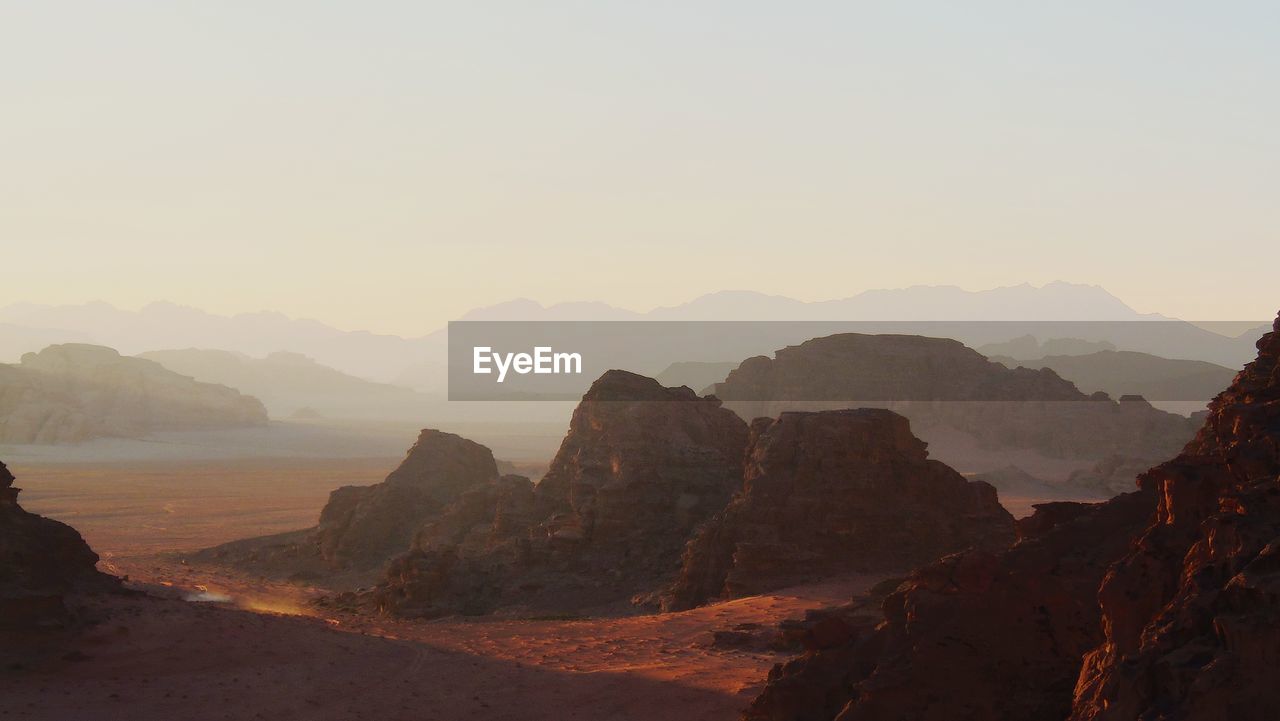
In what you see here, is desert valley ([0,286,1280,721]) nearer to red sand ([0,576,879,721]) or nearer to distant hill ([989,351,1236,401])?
red sand ([0,576,879,721])

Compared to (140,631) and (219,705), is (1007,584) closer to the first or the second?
(219,705)

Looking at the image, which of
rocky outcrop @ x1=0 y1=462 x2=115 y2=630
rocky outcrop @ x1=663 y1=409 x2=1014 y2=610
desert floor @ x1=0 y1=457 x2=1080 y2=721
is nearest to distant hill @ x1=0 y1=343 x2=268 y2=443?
desert floor @ x1=0 y1=457 x2=1080 y2=721

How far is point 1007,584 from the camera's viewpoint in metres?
9.65

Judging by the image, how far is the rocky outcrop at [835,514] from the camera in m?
20.5

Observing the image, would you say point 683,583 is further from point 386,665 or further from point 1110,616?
point 1110,616

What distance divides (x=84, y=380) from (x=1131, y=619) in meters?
102

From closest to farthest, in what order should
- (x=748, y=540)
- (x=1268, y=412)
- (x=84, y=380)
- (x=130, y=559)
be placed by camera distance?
(x=1268, y=412), (x=748, y=540), (x=130, y=559), (x=84, y=380)

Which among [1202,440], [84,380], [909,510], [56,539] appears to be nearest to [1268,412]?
[1202,440]

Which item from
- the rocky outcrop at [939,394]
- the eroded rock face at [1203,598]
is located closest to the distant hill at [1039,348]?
the rocky outcrop at [939,394]

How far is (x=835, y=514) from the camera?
20.9 meters

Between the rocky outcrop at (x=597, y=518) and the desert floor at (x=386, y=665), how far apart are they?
2.15m

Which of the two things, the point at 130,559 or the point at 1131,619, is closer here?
the point at 1131,619

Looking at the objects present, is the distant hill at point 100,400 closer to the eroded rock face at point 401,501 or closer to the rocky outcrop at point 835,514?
the eroded rock face at point 401,501

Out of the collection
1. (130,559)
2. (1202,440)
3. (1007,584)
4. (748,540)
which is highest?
(1202,440)
